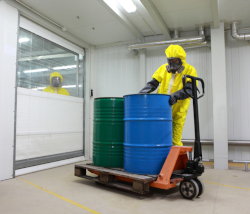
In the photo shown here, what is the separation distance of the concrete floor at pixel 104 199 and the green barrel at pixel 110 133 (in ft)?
1.41

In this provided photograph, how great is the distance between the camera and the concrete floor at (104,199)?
2.46 meters

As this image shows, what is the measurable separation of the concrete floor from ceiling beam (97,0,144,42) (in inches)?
127

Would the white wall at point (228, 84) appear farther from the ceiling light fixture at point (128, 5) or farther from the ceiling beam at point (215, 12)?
the ceiling light fixture at point (128, 5)

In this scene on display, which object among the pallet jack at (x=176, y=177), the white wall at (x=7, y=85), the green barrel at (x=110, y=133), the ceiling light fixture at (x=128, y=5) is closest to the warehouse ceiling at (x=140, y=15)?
the ceiling light fixture at (x=128, y=5)

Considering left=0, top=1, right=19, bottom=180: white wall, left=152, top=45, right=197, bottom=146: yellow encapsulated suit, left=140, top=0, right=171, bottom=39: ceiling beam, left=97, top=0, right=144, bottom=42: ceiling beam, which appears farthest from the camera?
left=97, top=0, right=144, bottom=42: ceiling beam

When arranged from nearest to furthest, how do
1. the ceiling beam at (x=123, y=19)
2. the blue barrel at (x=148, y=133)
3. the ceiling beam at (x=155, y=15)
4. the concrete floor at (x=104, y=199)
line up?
1. the concrete floor at (x=104, y=199)
2. the blue barrel at (x=148, y=133)
3. the ceiling beam at (x=155, y=15)
4. the ceiling beam at (x=123, y=19)

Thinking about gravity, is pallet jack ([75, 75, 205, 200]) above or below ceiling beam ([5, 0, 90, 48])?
below

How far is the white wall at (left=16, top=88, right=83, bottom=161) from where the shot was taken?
4285mm

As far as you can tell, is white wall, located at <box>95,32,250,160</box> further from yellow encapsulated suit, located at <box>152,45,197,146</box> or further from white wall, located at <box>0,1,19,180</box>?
white wall, located at <box>0,1,19,180</box>

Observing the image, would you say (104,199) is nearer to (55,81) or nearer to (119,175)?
(119,175)

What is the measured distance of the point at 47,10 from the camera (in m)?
4.54

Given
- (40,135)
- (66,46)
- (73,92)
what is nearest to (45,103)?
(40,135)

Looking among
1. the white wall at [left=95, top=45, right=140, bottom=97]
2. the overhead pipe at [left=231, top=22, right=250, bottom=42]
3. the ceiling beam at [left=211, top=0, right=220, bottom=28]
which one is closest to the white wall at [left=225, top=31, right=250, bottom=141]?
the overhead pipe at [left=231, top=22, right=250, bottom=42]

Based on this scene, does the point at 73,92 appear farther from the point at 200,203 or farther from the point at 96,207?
the point at 200,203
